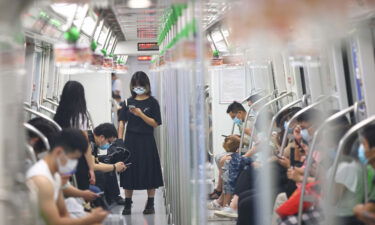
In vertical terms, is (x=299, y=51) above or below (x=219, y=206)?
above

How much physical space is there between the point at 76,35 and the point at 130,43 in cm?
727

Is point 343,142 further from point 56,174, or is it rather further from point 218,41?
point 218,41

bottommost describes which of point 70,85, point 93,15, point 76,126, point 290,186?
point 290,186

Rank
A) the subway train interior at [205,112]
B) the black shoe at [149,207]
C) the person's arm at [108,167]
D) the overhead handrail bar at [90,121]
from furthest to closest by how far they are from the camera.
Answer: the black shoe at [149,207]
the person's arm at [108,167]
the overhead handrail bar at [90,121]
the subway train interior at [205,112]

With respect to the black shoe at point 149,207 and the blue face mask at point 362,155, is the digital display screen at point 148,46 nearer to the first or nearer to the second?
the black shoe at point 149,207

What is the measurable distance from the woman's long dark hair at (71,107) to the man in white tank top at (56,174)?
755 mm

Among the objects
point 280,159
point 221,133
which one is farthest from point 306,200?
point 221,133

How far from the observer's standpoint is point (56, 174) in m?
3.10

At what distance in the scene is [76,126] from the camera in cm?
392

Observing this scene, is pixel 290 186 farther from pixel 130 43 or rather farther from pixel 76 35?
pixel 130 43

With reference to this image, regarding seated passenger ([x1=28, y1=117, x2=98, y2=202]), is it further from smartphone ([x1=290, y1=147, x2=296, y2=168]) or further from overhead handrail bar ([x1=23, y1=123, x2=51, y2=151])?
smartphone ([x1=290, y1=147, x2=296, y2=168])

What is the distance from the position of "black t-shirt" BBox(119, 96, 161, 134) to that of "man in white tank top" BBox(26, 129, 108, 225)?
364cm

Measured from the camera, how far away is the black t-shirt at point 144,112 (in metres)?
6.85

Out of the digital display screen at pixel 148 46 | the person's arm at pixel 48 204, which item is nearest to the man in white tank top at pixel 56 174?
the person's arm at pixel 48 204
